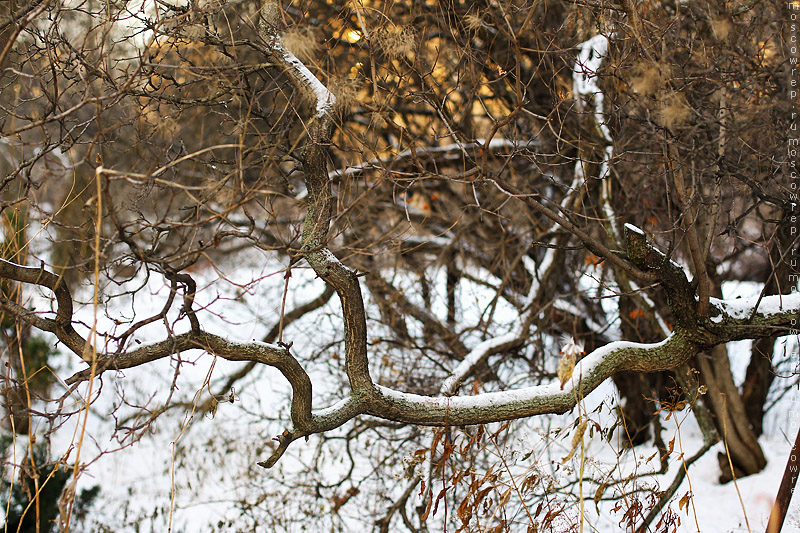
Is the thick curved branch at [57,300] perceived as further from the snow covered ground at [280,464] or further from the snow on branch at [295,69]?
the snow covered ground at [280,464]

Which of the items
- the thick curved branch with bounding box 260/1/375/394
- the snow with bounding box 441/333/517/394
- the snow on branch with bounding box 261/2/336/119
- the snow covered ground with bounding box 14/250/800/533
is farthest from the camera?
the snow covered ground with bounding box 14/250/800/533

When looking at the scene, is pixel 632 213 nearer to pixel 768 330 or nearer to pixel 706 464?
pixel 768 330

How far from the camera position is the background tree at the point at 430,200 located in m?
2.51

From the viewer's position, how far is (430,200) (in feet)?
20.3

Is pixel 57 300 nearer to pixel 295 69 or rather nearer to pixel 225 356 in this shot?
pixel 225 356

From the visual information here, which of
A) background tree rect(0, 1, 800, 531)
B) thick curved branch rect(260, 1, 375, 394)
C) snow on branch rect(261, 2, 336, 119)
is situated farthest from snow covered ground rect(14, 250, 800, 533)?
snow on branch rect(261, 2, 336, 119)

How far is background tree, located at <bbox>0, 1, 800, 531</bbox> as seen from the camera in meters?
2.51

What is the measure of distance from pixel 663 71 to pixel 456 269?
3265 millimetres

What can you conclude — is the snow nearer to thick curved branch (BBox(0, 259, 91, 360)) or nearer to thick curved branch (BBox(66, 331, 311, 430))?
thick curved branch (BBox(66, 331, 311, 430))

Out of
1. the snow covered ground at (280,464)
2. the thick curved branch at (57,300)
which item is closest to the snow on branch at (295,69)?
the thick curved branch at (57,300)

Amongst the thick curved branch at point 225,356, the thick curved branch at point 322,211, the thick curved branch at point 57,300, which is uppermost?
the thick curved branch at point 322,211

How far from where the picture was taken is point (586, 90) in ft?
14.5

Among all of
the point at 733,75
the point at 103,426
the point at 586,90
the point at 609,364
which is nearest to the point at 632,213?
the point at 586,90

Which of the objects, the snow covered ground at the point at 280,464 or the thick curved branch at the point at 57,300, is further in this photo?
the snow covered ground at the point at 280,464
